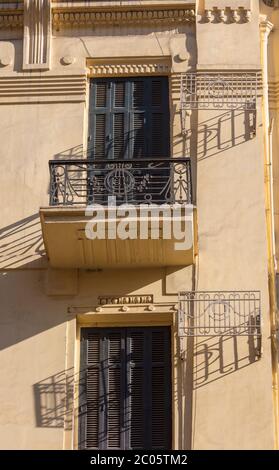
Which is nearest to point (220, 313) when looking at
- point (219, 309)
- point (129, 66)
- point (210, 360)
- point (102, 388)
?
point (219, 309)

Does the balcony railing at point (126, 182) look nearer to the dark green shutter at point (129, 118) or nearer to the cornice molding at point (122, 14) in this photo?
the dark green shutter at point (129, 118)

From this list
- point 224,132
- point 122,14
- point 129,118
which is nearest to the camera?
point 224,132

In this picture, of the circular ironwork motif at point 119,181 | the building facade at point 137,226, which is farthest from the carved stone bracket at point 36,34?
the circular ironwork motif at point 119,181

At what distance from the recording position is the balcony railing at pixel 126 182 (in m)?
14.3

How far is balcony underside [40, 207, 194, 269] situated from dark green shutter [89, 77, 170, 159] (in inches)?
67.3

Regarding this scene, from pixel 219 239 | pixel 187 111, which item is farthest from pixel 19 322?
pixel 187 111

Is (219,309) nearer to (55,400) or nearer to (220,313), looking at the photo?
(220,313)

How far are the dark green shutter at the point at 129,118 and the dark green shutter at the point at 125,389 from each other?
2.64m

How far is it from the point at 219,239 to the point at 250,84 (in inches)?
95.1

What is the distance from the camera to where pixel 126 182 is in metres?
14.4

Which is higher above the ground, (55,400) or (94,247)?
(94,247)

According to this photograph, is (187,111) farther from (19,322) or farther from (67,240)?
(19,322)

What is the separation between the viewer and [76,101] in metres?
15.7

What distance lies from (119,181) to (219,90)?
2.23m
